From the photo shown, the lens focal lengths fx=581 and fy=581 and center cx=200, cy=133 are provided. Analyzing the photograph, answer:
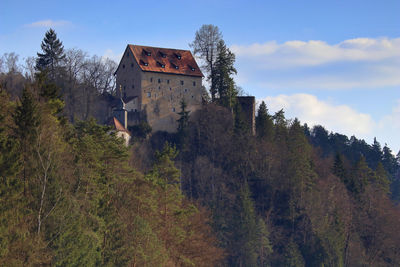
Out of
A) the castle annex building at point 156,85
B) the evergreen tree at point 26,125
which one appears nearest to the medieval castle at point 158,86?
the castle annex building at point 156,85

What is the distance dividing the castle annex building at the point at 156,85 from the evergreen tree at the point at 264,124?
7244 millimetres

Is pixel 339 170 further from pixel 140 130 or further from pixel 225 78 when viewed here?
pixel 140 130

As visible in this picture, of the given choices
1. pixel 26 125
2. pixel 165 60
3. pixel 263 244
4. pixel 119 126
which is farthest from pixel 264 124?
pixel 26 125

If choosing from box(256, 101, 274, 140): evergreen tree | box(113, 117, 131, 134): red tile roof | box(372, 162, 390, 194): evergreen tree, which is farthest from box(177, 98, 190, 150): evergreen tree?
box(372, 162, 390, 194): evergreen tree

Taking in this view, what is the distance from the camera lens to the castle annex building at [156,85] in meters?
63.9

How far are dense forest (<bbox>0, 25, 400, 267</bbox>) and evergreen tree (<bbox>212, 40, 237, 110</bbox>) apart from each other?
137 millimetres

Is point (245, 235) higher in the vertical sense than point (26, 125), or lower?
lower

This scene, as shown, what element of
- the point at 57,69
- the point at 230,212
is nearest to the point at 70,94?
the point at 57,69

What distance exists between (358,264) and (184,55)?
3085 cm

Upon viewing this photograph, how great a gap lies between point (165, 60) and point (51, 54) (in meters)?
13.1

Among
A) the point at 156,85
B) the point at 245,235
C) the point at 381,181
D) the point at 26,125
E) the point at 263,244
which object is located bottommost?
the point at 263,244

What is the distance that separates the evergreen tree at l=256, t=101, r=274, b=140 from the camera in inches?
2611

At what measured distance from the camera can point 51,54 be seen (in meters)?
61.7

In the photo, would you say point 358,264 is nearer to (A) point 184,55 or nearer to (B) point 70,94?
(A) point 184,55
